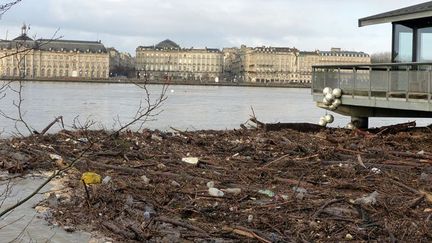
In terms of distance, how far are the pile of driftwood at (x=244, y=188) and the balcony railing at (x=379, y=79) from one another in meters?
1.63

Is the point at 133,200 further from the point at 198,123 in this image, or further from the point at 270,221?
the point at 198,123

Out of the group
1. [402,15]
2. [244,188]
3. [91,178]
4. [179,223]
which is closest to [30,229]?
[179,223]

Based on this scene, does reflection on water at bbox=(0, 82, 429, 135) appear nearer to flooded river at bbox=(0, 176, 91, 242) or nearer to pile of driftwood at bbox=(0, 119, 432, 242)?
pile of driftwood at bbox=(0, 119, 432, 242)

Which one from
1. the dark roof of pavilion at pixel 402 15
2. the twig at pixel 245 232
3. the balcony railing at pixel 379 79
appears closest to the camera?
the twig at pixel 245 232

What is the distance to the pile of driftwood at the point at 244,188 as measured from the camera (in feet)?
28.5

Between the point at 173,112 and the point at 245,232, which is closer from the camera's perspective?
the point at 245,232

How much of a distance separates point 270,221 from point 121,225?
2.17 metres

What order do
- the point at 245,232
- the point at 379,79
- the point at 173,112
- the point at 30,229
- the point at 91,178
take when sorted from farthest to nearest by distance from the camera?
the point at 173,112 < the point at 379,79 < the point at 91,178 < the point at 30,229 < the point at 245,232

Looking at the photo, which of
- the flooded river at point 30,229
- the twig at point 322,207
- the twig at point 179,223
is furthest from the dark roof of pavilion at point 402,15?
the flooded river at point 30,229

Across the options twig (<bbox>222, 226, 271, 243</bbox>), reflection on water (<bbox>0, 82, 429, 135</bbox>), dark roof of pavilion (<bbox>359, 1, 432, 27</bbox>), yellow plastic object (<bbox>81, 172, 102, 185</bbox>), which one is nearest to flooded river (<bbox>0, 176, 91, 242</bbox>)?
yellow plastic object (<bbox>81, 172, 102, 185</bbox>)

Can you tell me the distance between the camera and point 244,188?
11.5m

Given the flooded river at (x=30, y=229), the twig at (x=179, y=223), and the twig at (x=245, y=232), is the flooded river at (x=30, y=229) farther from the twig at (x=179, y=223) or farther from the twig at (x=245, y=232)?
the twig at (x=245, y=232)

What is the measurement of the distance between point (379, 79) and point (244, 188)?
1124cm

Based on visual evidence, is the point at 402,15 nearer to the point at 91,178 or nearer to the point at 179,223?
the point at 91,178
